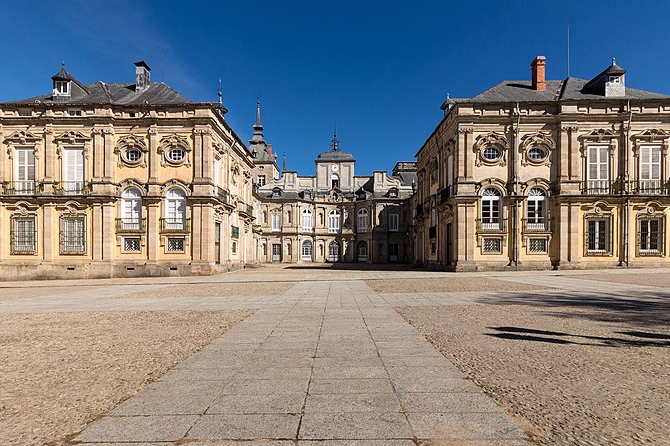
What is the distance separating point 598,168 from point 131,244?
31319 mm

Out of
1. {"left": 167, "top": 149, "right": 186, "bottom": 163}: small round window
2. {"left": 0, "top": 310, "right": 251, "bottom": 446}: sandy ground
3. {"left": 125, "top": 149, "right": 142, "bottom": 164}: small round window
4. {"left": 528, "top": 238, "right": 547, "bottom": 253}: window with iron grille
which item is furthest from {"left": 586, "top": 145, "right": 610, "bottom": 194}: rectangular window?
{"left": 125, "top": 149, "right": 142, "bottom": 164}: small round window

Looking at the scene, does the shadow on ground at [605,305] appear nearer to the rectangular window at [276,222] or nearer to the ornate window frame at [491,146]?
the ornate window frame at [491,146]

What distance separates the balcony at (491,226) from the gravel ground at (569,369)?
60.0 feet

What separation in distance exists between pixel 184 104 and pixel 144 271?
1105cm

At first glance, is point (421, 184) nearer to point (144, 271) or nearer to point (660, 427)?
point (144, 271)

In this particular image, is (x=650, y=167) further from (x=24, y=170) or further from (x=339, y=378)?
(x=24, y=170)

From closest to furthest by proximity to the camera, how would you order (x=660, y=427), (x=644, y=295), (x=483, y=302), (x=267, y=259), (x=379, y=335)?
(x=660, y=427) < (x=379, y=335) < (x=483, y=302) < (x=644, y=295) < (x=267, y=259)

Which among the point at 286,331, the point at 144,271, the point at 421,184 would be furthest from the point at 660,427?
the point at 421,184

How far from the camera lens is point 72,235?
1022 inches

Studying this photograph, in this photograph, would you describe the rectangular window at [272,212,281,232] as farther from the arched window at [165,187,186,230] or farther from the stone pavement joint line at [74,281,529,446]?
the stone pavement joint line at [74,281,529,446]

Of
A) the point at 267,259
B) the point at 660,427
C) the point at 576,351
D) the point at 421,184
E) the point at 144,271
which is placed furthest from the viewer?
the point at 267,259

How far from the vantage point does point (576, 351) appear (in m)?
5.66

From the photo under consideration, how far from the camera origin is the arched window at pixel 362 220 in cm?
5666

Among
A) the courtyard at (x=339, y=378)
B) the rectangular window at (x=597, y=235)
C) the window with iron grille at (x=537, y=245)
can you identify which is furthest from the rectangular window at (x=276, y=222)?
the courtyard at (x=339, y=378)
